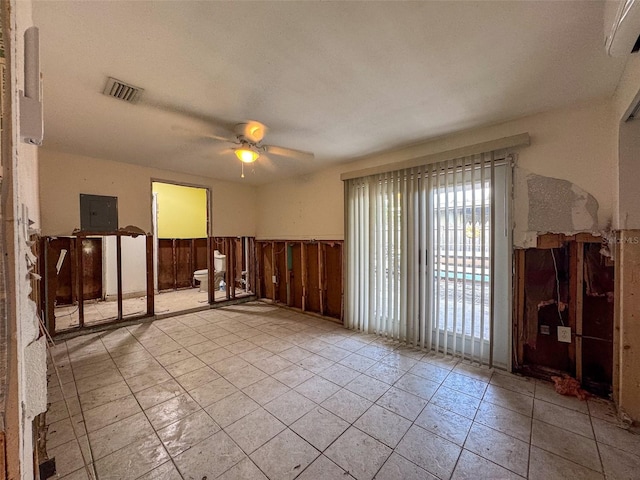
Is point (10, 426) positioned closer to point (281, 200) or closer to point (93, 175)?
point (93, 175)

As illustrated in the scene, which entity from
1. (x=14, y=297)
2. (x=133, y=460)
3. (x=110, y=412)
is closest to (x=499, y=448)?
(x=133, y=460)

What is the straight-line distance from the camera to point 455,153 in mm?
2770

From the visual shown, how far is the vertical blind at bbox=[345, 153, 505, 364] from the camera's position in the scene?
106 inches

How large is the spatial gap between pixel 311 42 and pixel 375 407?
263cm

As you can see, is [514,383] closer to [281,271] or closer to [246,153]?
[246,153]

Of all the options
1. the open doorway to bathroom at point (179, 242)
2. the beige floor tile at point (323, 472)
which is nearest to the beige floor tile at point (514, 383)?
the beige floor tile at point (323, 472)

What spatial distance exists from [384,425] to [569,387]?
5.67 ft

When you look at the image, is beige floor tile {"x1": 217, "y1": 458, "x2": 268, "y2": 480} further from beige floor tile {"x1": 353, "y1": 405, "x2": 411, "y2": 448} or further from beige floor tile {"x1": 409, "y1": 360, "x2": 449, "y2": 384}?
beige floor tile {"x1": 409, "y1": 360, "x2": 449, "y2": 384}

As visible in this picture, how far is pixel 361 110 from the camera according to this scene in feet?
7.64

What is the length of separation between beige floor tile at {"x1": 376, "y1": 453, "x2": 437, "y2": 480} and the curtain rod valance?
2.73m

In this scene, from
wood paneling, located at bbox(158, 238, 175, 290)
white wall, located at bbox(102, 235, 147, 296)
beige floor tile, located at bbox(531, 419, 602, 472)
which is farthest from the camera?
wood paneling, located at bbox(158, 238, 175, 290)

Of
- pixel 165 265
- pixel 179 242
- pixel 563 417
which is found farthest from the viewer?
pixel 179 242

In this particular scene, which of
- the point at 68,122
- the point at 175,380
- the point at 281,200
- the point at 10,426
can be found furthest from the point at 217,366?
the point at 281,200

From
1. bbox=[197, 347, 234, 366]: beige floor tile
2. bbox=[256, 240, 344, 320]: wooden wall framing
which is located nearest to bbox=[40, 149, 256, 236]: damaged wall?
bbox=[256, 240, 344, 320]: wooden wall framing
